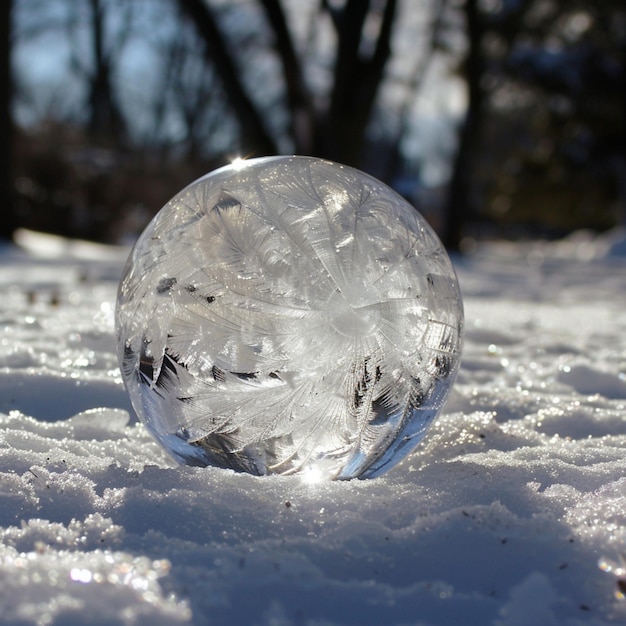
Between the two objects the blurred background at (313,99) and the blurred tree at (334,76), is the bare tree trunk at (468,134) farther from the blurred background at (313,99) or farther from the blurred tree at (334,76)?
the blurred tree at (334,76)

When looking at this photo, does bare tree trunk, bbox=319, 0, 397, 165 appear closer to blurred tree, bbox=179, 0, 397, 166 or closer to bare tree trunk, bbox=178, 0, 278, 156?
blurred tree, bbox=179, 0, 397, 166

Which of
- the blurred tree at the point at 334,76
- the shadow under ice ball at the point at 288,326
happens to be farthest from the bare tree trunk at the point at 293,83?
the shadow under ice ball at the point at 288,326

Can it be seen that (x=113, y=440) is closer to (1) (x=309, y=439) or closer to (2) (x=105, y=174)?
(1) (x=309, y=439)

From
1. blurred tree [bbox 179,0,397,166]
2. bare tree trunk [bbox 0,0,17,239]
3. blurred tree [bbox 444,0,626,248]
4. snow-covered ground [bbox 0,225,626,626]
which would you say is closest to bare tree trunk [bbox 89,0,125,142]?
blurred tree [bbox 444,0,626,248]

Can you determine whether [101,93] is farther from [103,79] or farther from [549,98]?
[549,98]

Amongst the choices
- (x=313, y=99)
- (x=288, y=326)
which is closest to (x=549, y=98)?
(x=313, y=99)

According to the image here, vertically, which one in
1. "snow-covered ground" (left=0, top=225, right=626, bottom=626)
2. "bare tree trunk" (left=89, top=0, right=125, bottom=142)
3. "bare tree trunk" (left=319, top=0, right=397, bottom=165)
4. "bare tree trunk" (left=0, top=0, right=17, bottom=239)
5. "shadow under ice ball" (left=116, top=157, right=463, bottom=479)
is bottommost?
"bare tree trunk" (left=89, top=0, right=125, bottom=142)

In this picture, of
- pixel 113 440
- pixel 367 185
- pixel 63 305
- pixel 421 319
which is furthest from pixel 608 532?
pixel 63 305
